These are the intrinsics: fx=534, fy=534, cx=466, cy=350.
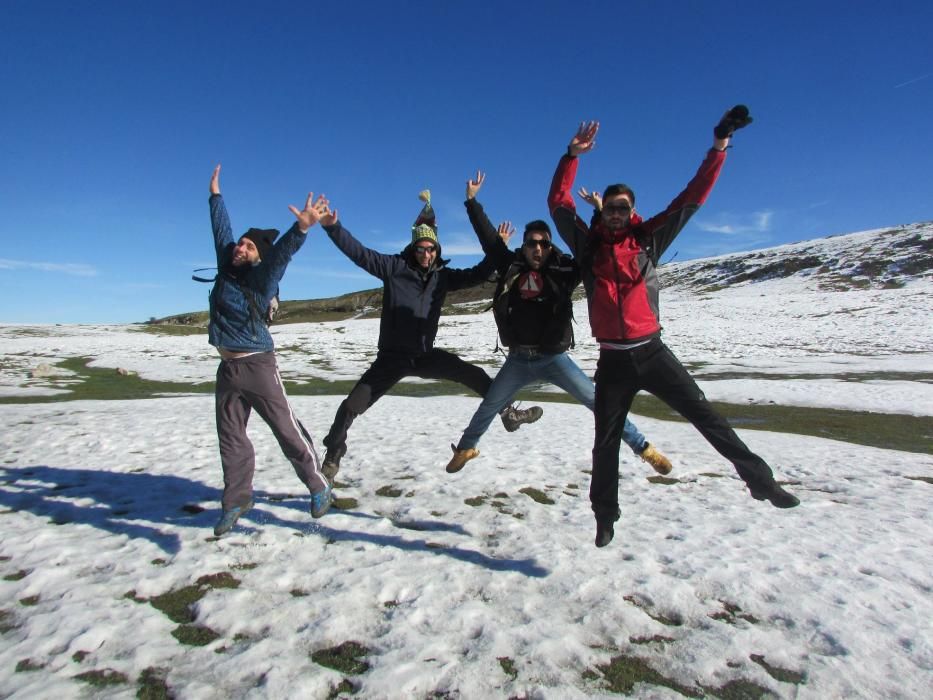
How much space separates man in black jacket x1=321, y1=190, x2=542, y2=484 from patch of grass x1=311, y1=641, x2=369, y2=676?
3.02 metres

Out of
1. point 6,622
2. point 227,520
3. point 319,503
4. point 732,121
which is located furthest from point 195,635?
point 732,121

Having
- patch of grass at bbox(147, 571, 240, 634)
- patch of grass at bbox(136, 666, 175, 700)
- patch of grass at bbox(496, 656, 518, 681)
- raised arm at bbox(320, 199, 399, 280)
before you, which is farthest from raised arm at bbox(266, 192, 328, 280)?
patch of grass at bbox(496, 656, 518, 681)

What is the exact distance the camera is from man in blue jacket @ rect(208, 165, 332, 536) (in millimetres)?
5457

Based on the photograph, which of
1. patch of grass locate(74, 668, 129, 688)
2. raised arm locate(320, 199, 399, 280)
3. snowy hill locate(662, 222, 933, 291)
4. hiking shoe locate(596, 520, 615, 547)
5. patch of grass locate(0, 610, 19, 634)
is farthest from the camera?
snowy hill locate(662, 222, 933, 291)

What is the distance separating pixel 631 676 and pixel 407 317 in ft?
14.3

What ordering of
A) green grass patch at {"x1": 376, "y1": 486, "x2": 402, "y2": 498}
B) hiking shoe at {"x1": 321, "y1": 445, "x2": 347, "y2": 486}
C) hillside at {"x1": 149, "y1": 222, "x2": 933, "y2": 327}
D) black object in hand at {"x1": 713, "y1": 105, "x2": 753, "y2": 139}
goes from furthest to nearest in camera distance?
hillside at {"x1": 149, "y1": 222, "x2": 933, "y2": 327} < green grass patch at {"x1": 376, "y1": 486, "x2": 402, "y2": 498} < hiking shoe at {"x1": 321, "y1": 445, "x2": 347, "y2": 486} < black object in hand at {"x1": 713, "y1": 105, "x2": 753, "y2": 139}

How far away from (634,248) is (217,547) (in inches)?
205

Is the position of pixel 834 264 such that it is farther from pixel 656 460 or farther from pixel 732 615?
pixel 732 615

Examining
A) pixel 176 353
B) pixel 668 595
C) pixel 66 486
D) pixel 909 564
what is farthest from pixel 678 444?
pixel 176 353

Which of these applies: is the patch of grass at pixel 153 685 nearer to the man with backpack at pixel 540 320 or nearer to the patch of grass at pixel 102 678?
the patch of grass at pixel 102 678

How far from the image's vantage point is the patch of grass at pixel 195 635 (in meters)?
3.92

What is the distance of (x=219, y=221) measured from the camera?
590 cm

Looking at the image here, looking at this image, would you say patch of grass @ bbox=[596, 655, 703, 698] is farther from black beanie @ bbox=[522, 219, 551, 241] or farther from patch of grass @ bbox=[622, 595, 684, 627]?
black beanie @ bbox=[522, 219, 551, 241]

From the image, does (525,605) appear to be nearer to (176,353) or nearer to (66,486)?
(66,486)
